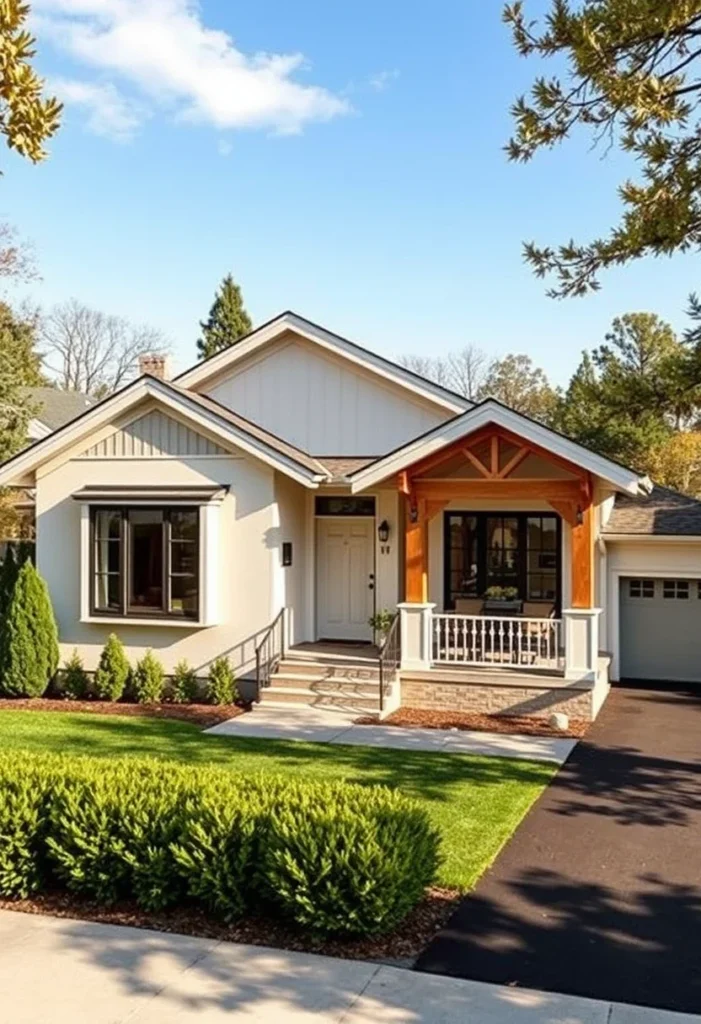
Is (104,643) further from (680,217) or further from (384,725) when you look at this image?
(680,217)

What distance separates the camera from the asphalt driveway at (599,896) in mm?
5387

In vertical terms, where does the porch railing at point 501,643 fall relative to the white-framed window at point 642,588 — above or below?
below

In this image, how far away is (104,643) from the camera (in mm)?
15016

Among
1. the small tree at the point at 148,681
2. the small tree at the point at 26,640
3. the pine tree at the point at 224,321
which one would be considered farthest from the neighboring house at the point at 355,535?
the pine tree at the point at 224,321

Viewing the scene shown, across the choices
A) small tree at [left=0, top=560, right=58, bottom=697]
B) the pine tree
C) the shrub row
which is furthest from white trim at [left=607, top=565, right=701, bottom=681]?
the pine tree

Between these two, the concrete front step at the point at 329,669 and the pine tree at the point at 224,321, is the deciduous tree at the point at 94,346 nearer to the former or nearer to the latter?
the pine tree at the point at 224,321

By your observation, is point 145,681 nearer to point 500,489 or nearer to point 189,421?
point 189,421

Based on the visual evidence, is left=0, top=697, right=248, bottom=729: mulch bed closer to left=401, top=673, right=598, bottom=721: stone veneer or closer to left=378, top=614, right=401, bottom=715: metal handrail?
left=378, top=614, right=401, bottom=715: metal handrail

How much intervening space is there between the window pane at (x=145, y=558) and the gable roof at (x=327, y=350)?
343 cm

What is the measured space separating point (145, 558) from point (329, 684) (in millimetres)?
3899

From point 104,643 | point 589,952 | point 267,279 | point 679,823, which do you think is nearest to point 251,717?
point 104,643

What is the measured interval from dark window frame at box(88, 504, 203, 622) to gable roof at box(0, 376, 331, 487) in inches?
53.8

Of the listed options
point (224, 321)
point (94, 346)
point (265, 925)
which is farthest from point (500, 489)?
point (94, 346)

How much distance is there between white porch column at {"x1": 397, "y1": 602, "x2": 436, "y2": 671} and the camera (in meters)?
13.8
